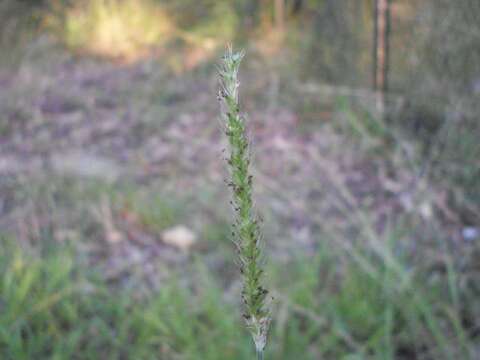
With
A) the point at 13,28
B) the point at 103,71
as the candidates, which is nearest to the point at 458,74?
the point at 103,71

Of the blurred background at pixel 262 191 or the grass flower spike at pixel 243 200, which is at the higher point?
the grass flower spike at pixel 243 200

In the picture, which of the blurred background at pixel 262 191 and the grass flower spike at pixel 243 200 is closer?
the grass flower spike at pixel 243 200

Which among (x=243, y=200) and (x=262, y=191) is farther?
(x=262, y=191)

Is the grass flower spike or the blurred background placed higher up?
the grass flower spike

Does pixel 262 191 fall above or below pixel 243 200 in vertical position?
below
